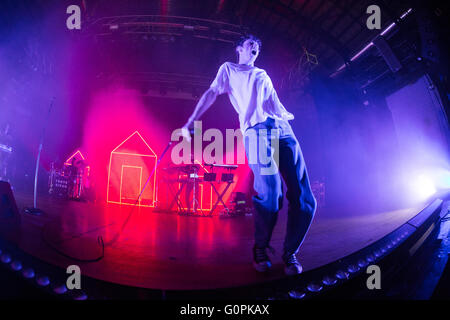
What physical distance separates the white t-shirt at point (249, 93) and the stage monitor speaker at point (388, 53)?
4966 millimetres

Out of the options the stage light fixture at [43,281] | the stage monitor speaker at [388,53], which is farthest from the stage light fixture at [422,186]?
the stage light fixture at [43,281]

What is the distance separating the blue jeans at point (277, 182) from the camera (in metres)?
1.03

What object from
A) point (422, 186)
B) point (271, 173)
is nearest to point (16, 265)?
point (271, 173)

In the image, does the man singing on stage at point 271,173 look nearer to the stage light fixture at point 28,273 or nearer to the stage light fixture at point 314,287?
the stage light fixture at point 314,287

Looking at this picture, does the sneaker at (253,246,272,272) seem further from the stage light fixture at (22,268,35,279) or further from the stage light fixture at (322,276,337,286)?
the stage light fixture at (22,268,35,279)

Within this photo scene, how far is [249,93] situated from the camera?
1.18m

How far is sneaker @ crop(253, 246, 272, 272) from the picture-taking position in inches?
37.9

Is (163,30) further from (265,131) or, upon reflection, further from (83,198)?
(83,198)

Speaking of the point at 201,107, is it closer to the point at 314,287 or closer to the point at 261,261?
the point at 261,261

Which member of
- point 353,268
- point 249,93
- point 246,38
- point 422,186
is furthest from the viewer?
point 422,186

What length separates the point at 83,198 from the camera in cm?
512

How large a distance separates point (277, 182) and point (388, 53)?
5.43 m
